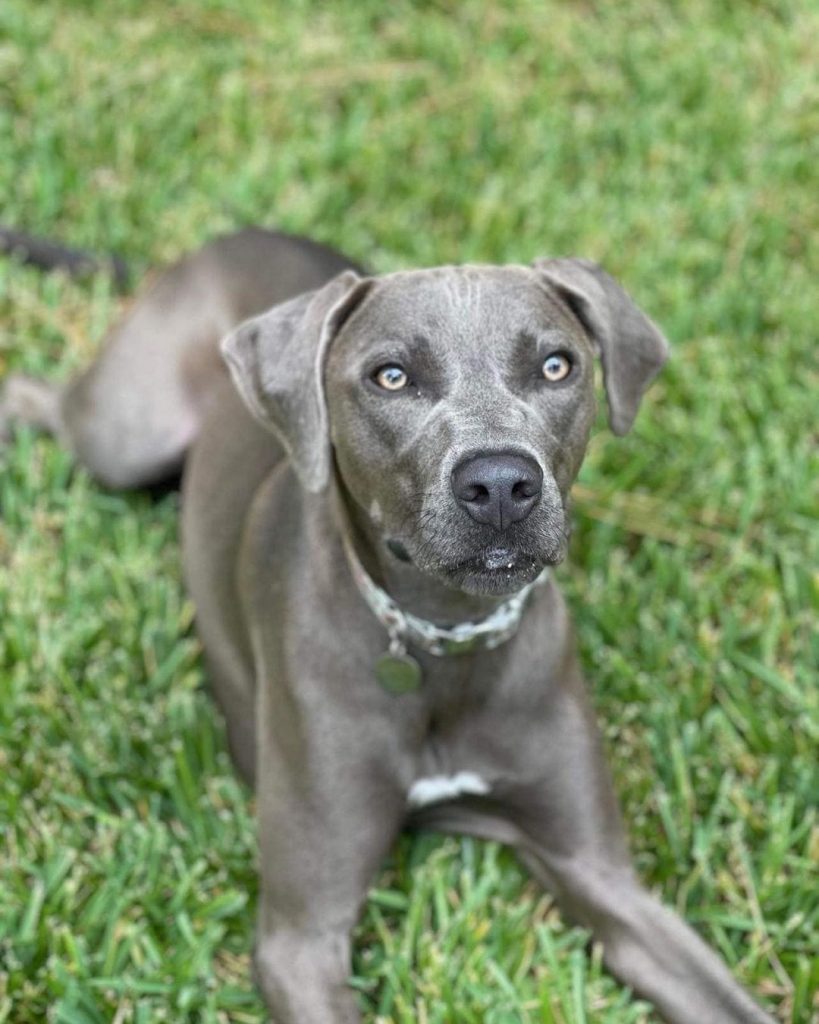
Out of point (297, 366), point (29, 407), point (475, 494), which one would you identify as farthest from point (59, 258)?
point (475, 494)

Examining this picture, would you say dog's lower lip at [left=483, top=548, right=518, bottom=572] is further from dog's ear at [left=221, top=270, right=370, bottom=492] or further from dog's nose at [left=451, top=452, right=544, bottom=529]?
dog's ear at [left=221, top=270, right=370, bottom=492]

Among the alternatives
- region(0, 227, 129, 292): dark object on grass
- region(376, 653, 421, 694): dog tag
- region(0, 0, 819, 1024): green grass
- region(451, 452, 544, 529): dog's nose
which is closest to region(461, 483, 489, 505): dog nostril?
region(451, 452, 544, 529): dog's nose

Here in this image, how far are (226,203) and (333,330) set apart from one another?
2732 millimetres

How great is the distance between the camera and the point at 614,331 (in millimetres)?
3762

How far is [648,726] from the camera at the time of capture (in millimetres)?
4441

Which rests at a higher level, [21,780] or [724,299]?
[724,299]

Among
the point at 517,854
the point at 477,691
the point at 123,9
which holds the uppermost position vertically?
the point at 123,9

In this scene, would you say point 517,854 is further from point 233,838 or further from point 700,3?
point 700,3

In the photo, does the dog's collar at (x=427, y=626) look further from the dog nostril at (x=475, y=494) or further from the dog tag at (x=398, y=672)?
the dog nostril at (x=475, y=494)

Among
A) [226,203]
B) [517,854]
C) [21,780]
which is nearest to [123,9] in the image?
[226,203]

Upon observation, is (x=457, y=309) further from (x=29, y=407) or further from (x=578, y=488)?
(x=29, y=407)

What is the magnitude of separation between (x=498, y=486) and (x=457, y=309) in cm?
47

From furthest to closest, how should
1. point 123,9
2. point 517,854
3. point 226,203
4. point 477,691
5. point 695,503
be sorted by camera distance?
1. point 123,9
2. point 226,203
3. point 695,503
4. point 517,854
5. point 477,691

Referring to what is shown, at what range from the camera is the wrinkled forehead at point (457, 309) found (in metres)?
3.40
